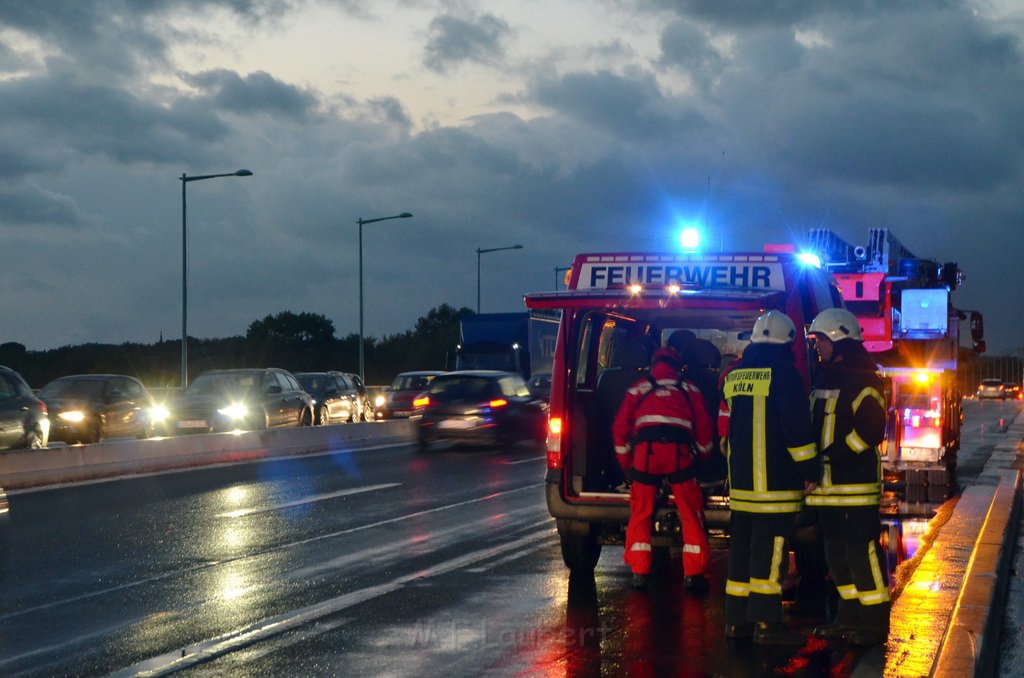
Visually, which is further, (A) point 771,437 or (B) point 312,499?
(B) point 312,499

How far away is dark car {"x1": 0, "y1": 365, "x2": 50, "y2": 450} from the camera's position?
63.9 ft

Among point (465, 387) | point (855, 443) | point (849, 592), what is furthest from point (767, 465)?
point (465, 387)

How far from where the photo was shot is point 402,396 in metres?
38.3

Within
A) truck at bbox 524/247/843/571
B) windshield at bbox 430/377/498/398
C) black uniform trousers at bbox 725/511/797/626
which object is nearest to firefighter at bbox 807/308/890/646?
black uniform trousers at bbox 725/511/797/626

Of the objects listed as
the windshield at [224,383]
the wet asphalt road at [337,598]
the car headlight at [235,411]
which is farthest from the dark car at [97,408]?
the wet asphalt road at [337,598]

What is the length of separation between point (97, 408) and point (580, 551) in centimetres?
1928

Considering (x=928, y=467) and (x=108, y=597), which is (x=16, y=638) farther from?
(x=928, y=467)

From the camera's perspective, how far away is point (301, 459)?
955 inches

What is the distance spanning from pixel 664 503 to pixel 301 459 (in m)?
15.8

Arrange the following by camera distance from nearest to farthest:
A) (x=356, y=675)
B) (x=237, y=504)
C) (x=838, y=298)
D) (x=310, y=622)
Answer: (x=356, y=675), (x=310, y=622), (x=838, y=298), (x=237, y=504)

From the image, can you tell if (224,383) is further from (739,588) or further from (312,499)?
(739,588)

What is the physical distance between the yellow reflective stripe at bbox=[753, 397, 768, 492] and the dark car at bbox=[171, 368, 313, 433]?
22.3 metres

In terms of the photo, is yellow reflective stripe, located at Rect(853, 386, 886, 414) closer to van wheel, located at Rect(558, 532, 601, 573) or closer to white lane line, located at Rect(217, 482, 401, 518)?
van wheel, located at Rect(558, 532, 601, 573)

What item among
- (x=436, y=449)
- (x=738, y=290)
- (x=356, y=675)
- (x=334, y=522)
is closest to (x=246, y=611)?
(x=356, y=675)
